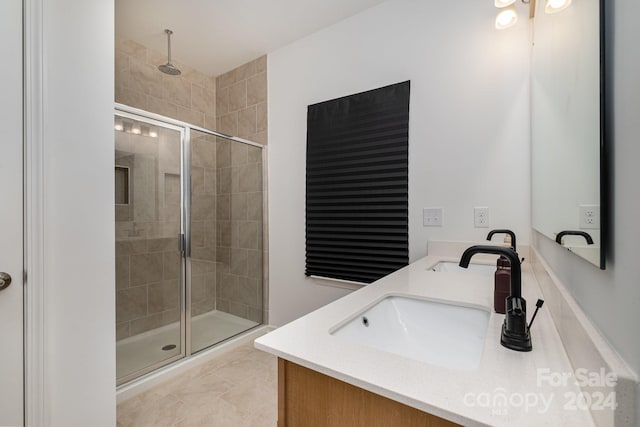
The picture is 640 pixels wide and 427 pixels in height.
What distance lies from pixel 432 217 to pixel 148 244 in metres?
2.20

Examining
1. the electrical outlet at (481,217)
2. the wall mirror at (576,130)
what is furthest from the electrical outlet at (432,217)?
the wall mirror at (576,130)

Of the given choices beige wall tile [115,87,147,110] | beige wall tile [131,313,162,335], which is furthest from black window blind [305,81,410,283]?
beige wall tile [115,87,147,110]

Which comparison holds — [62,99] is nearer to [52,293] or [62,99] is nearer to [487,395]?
[52,293]

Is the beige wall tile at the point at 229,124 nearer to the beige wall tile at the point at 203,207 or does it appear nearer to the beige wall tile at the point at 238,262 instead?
the beige wall tile at the point at 203,207

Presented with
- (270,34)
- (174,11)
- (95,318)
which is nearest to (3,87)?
(95,318)

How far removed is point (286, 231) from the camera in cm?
267

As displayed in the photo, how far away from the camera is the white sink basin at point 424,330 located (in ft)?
2.86

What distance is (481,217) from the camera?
5.85 feet

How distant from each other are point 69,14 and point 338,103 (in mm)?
1632

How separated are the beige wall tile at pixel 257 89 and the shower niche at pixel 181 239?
1.66 feet

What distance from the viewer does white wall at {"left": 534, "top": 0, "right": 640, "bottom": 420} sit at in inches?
14.4

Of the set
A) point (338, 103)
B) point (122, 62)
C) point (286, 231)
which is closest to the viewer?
point (338, 103)

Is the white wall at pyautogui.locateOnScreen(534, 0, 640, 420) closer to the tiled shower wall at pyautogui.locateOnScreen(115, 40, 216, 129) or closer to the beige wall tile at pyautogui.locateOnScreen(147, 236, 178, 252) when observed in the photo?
the beige wall tile at pyautogui.locateOnScreen(147, 236, 178, 252)

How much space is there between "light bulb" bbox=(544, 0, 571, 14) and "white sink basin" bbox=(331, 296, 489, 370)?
34.9 inches
